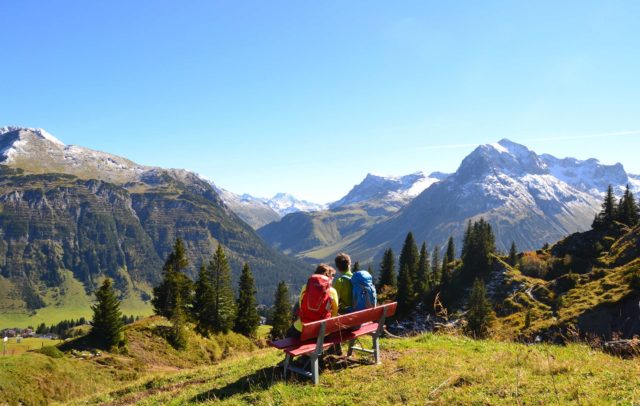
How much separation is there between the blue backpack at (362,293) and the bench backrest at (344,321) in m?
0.37

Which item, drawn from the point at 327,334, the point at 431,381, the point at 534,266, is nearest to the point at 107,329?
the point at 327,334

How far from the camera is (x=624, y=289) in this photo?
49.7 m

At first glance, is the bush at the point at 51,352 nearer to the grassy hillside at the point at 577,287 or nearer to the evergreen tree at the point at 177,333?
the evergreen tree at the point at 177,333

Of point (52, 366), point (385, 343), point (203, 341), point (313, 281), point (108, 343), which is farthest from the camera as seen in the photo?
point (203, 341)

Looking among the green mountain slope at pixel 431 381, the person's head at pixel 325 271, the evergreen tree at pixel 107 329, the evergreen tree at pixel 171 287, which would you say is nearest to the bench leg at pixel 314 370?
the green mountain slope at pixel 431 381

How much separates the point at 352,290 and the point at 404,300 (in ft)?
241

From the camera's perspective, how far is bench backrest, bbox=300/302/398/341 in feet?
36.6

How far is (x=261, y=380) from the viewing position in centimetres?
1220

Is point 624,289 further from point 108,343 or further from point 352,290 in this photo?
point 108,343

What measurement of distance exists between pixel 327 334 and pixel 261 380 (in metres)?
2.39

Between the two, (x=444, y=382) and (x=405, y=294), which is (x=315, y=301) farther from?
(x=405, y=294)

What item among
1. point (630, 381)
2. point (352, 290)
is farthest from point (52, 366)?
point (630, 381)

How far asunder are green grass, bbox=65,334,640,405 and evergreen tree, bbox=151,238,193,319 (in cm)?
3785

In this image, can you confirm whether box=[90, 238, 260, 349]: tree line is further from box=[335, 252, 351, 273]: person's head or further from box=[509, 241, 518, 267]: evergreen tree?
box=[509, 241, 518, 267]: evergreen tree
